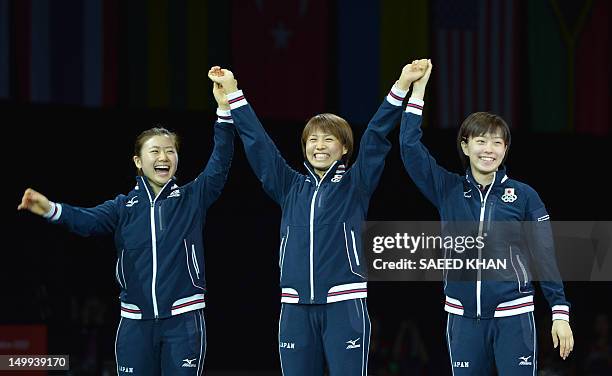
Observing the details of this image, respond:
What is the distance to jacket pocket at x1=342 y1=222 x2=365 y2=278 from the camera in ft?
14.5

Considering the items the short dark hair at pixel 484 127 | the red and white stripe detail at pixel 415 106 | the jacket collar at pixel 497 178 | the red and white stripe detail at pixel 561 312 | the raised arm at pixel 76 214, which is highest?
the red and white stripe detail at pixel 415 106

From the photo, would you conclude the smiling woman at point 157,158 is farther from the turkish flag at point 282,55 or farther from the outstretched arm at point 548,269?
the turkish flag at point 282,55

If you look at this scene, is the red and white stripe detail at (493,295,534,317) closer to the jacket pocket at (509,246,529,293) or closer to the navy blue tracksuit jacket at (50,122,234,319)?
the jacket pocket at (509,246,529,293)

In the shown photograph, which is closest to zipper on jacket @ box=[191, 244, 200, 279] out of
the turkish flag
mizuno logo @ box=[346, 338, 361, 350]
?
mizuno logo @ box=[346, 338, 361, 350]

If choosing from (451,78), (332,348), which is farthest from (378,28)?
(332,348)

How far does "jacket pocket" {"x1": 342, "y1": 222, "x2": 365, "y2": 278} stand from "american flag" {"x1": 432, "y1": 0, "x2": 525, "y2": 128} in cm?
416

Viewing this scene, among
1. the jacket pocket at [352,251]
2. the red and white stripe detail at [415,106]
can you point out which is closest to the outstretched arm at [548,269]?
the red and white stripe detail at [415,106]

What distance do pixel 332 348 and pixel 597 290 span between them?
571 centimetres

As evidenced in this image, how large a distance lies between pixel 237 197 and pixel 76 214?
4241mm

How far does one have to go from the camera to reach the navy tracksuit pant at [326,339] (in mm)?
4324

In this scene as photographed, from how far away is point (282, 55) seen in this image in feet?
26.8

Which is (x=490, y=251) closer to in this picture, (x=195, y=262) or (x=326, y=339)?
(x=326, y=339)

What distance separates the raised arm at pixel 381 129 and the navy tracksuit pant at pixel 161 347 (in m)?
1.06

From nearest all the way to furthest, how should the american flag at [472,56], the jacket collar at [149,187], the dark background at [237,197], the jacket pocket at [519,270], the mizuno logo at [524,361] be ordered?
the mizuno logo at [524,361], the jacket pocket at [519,270], the jacket collar at [149,187], the dark background at [237,197], the american flag at [472,56]
